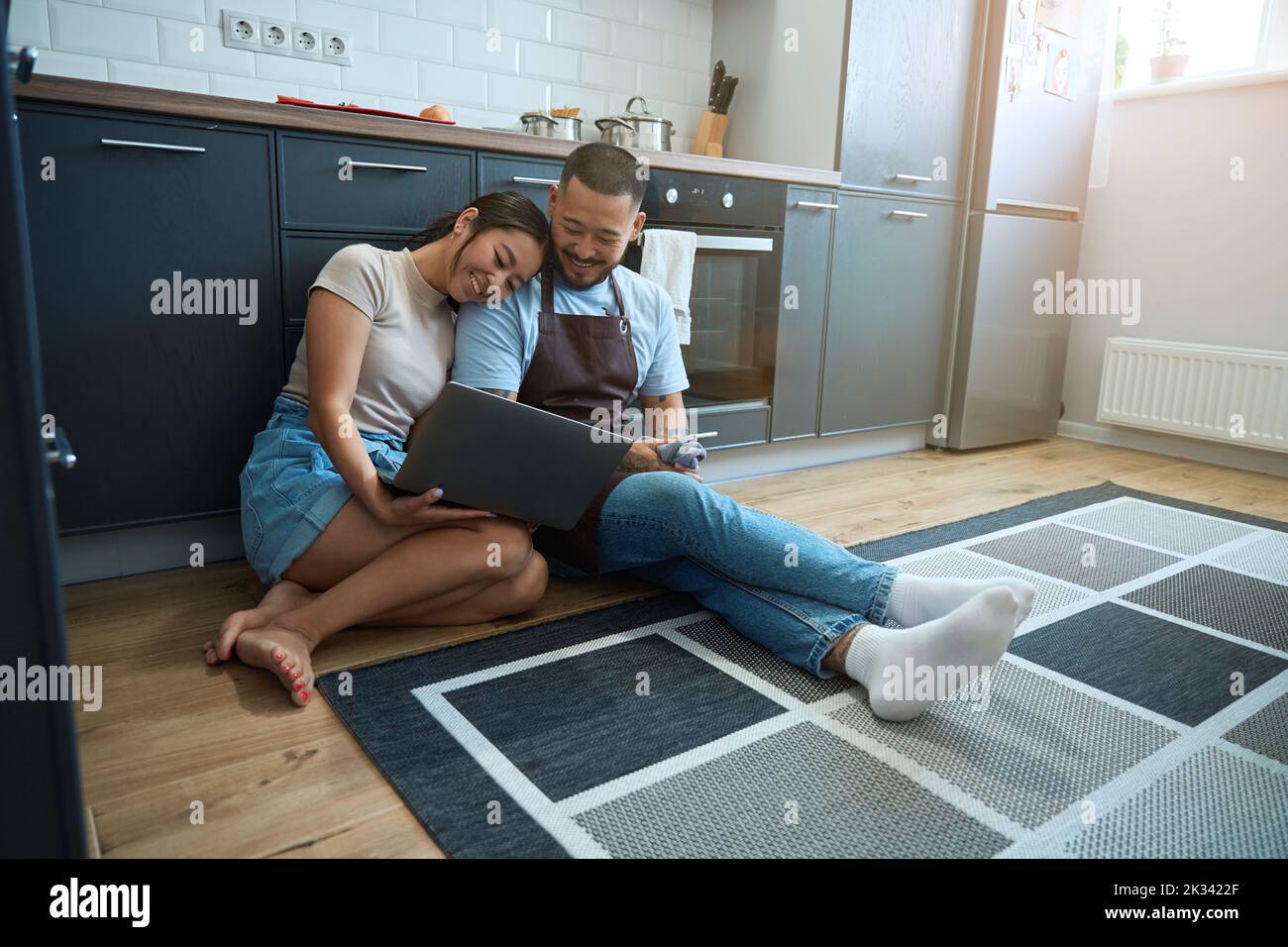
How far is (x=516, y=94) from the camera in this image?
272cm

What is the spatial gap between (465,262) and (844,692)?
3.05ft

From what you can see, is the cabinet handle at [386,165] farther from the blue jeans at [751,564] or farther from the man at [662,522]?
the blue jeans at [751,564]

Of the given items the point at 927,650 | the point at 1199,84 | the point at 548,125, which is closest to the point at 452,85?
the point at 548,125

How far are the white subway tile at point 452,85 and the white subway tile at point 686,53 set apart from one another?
723 mm

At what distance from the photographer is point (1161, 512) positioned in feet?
8.34

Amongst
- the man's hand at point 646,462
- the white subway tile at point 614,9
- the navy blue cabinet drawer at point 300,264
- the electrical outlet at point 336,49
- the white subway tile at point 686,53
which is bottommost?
the man's hand at point 646,462

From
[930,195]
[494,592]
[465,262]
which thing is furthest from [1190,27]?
[494,592]

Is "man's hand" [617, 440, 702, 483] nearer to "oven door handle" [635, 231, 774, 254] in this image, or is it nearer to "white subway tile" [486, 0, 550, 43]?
"oven door handle" [635, 231, 774, 254]

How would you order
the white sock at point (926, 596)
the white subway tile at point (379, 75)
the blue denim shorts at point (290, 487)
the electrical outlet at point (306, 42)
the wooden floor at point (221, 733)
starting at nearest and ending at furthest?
the wooden floor at point (221, 733), the white sock at point (926, 596), the blue denim shorts at point (290, 487), the electrical outlet at point (306, 42), the white subway tile at point (379, 75)

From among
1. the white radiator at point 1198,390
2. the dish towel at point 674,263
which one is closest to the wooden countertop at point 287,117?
the dish towel at point 674,263

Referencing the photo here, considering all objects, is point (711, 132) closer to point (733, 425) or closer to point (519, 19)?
point (519, 19)

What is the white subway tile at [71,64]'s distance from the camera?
2020 mm
